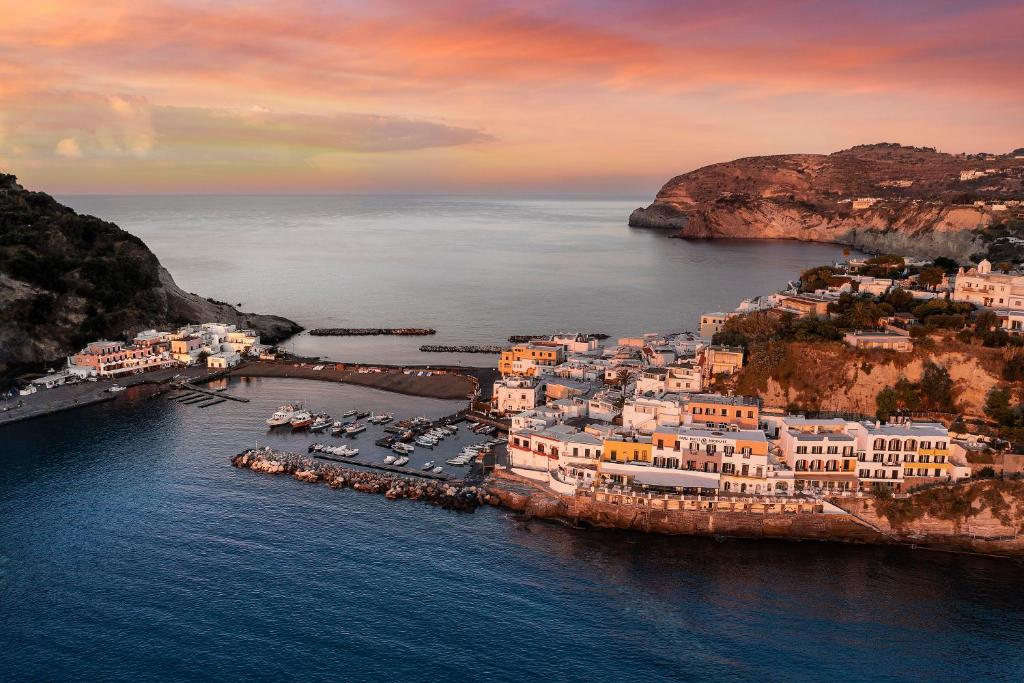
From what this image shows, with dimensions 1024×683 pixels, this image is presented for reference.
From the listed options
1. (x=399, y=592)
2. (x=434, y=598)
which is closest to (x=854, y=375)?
(x=434, y=598)

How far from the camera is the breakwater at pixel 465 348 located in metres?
Answer: 79.2

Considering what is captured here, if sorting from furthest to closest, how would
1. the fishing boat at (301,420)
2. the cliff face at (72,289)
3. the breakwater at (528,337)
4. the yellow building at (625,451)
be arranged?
the breakwater at (528,337)
the cliff face at (72,289)
the fishing boat at (301,420)
the yellow building at (625,451)

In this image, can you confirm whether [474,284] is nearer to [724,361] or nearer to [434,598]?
[724,361]

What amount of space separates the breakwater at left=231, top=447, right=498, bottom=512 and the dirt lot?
17.3 meters

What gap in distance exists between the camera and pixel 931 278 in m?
63.5

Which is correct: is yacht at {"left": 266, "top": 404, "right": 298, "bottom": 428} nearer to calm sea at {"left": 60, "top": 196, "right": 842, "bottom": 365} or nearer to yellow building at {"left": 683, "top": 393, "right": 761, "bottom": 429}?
calm sea at {"left": 60, "top": 196, "right": 842, "bottom": 365}

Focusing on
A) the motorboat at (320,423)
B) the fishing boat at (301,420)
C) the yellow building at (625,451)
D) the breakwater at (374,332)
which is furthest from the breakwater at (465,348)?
the yellow building at (625,451)

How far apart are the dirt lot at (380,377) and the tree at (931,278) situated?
40.1 metres

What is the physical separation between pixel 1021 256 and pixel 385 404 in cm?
8223

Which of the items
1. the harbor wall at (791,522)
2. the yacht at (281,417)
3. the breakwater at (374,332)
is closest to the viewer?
the harbor wall at (791,522)

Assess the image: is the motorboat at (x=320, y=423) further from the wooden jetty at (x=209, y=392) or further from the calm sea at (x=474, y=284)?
the calm sea at (x=474, y=284)

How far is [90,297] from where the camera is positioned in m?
76.2

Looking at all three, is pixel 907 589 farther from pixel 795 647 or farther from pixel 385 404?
pixel 385 404

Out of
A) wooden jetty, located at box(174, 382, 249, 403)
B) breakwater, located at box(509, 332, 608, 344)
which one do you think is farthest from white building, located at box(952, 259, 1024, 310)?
wooden jetty, located at box(174, 382, 249, 403)
